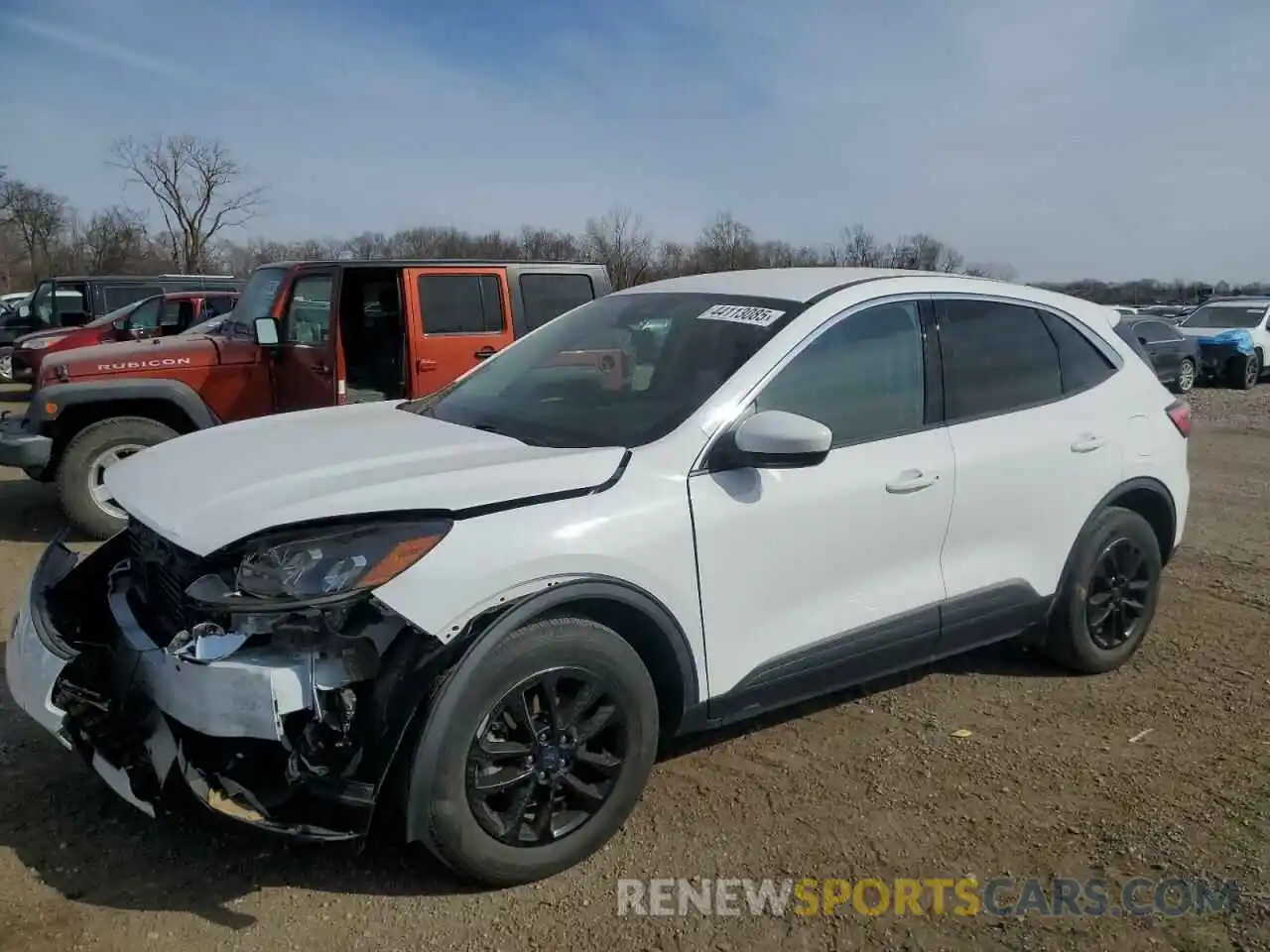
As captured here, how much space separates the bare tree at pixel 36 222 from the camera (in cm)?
5625

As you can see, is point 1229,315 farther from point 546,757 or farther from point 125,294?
point 125,294

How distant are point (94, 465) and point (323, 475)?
15.8 ft

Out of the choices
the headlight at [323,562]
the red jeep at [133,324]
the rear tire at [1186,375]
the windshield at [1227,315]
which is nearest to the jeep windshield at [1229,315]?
the windshield at [1227,315]

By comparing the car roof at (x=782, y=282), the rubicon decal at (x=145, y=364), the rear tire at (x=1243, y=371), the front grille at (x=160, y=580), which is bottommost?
the rear tire at (x=1243, y=371)

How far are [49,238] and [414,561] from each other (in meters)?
68.5

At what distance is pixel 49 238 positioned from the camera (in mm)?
59219

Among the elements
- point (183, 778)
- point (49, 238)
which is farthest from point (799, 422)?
point (49, 238)

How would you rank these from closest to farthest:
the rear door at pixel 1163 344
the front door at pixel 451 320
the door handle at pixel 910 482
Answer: the door handle at pixel 910 482 < the front door at pixel 451 320 < the rear door at pixel 1163 344

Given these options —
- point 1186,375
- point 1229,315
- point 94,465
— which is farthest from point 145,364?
point 1229,315

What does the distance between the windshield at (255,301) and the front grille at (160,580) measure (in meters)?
4.75

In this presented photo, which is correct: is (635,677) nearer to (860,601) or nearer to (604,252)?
(860,601)

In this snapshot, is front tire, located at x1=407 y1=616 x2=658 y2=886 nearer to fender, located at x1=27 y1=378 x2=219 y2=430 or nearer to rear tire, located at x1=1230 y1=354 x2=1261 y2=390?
fender, located at x1=27 y1=378 x2=219 y2=430

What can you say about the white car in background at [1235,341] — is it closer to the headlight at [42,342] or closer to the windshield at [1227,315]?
the windshield at [1227,315]

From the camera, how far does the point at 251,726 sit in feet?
8.00
